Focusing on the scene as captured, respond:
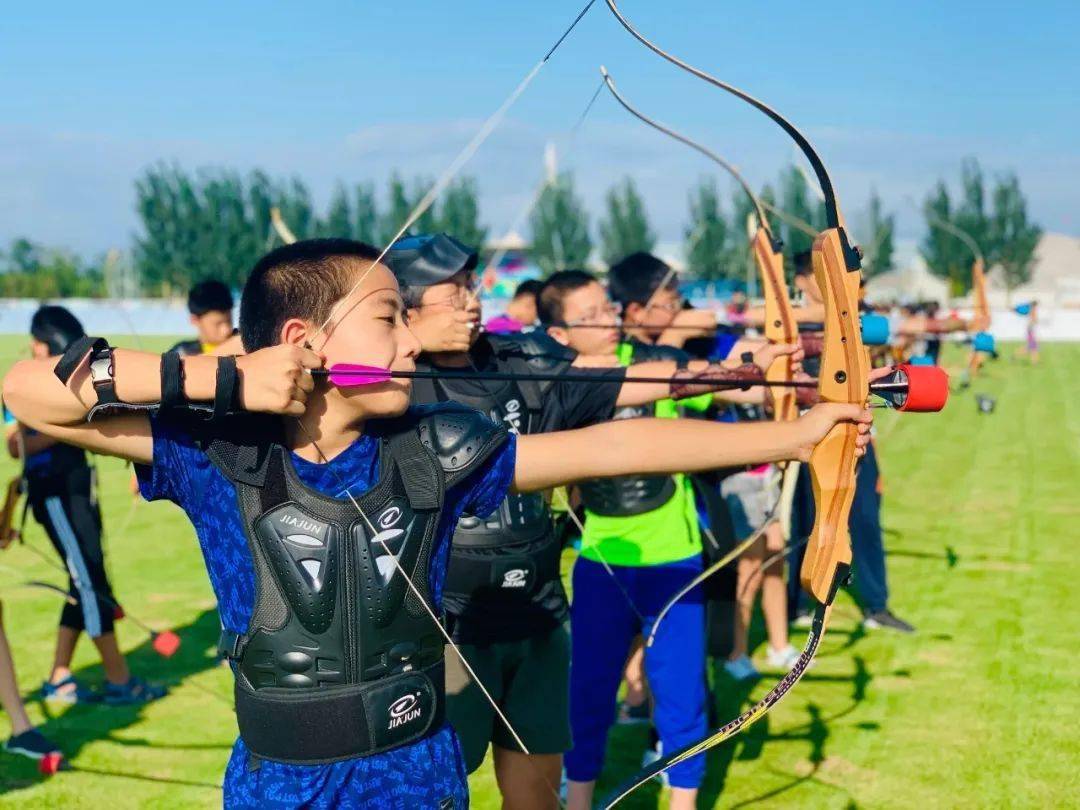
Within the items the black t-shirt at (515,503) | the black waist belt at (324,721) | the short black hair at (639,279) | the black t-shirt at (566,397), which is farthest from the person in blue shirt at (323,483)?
the short black hair at (639,279)

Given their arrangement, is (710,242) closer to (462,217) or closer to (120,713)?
(462,217)

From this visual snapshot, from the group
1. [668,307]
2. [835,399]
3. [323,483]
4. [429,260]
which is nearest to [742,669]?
[668,307]

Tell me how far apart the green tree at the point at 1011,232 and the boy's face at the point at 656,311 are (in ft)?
150

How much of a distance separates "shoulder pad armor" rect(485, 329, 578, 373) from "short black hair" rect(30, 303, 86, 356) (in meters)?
2.73

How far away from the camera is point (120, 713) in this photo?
223 inches

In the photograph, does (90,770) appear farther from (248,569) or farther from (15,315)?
(15,315)

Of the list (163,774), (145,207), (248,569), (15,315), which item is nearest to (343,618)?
(248,569)

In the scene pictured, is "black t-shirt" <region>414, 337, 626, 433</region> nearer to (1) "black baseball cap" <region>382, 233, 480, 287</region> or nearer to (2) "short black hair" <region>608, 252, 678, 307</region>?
(1) "black baseball cap" <region>382, 233, 480, 287</region>

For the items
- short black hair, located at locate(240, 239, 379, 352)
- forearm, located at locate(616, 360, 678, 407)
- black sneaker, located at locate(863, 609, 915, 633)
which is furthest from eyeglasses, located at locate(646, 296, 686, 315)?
short black hair, located at locate(240, 239, 379, 352)

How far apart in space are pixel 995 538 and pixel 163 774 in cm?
677

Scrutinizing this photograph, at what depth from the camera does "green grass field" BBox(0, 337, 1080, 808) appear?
4652mm

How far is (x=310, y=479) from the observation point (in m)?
2.21

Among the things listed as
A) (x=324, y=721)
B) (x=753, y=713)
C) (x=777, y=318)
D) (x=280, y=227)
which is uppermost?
(x=280, y=227)

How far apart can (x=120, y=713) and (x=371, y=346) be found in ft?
13.8
